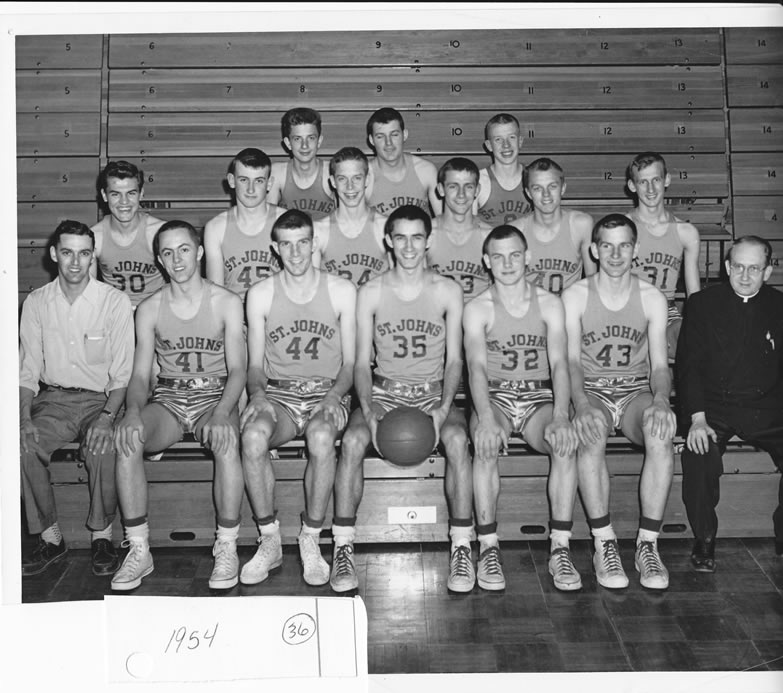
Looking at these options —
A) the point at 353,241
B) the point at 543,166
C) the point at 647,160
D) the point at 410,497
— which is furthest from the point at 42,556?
the point at 647,160

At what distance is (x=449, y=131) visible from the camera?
4734 millimetres

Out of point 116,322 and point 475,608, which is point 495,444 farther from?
point 116,322

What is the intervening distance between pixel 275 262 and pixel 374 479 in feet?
3.67

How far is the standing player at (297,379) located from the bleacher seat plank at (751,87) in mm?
1830

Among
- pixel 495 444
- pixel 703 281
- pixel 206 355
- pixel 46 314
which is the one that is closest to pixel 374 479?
pixel 495 444

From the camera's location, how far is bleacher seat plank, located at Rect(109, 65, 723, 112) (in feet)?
14.5

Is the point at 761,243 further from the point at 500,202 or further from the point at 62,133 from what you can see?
the point at 62,133

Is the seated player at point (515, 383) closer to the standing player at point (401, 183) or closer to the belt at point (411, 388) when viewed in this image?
the belt at point (411, 388)

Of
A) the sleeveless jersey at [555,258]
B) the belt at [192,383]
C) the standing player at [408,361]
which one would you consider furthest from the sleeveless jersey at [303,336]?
the sleeveless jersey at [555,258]

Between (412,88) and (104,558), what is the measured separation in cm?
280

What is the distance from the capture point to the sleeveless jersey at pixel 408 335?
3.57 meters

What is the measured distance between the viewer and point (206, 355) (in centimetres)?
359

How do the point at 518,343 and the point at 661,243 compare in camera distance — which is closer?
the point at 518,343

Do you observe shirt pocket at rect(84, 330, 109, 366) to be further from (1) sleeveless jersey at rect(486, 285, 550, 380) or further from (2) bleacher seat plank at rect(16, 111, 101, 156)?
(1) sleeveless jersey at rect(486, 285, 550, 380)
